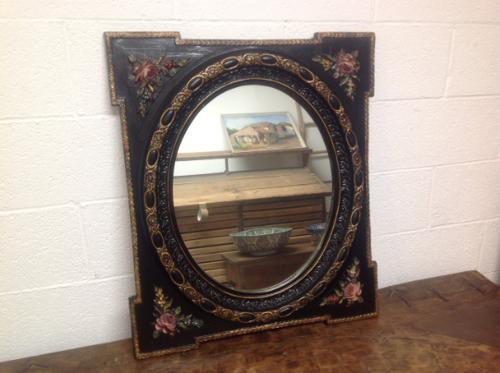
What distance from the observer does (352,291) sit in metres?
0.98

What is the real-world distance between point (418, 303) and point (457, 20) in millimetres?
720

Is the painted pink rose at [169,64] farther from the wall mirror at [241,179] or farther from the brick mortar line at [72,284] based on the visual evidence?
the brick mortar line at [72,284]

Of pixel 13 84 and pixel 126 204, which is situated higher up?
pixel 13 84

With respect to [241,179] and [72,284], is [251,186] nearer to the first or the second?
[241,179]

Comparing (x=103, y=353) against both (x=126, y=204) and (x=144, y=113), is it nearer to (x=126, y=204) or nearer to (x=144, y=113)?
(x=126, y=204)

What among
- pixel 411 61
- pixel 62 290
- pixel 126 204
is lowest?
pixel 62 290

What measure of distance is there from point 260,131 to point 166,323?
46 cm

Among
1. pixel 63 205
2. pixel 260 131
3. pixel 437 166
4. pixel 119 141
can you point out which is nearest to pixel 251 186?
pixel 260 131

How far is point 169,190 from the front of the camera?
839mm

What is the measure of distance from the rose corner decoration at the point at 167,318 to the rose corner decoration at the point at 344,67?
0.59 meters

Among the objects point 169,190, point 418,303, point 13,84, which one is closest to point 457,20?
point 418,303

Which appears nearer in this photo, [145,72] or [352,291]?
[145,72]

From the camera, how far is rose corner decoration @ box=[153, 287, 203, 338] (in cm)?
87

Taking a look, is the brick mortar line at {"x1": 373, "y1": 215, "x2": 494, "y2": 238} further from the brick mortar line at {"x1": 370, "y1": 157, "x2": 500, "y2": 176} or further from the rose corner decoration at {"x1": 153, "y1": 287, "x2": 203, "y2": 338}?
the rose corner decoration at {"x1": 153, "y1": 287, "x2": 203, "y2": 338}
